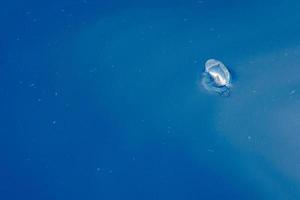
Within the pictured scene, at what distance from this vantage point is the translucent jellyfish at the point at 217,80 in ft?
3.05

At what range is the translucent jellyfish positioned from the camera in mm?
929

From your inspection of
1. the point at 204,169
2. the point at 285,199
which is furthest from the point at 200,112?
the point at 285,199

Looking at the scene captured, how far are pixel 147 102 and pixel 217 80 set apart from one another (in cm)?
14

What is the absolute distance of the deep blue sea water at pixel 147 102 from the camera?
842 mm

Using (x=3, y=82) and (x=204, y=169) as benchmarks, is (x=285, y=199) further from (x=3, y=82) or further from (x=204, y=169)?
(x=3, y=82)

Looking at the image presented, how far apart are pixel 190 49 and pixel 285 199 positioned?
0.33 metres

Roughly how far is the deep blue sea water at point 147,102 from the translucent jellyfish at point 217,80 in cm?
1

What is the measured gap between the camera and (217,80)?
928 millimetres

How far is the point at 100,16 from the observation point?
3.17 feet

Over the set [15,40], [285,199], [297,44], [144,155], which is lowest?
[285,199]

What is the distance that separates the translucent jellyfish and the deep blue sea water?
0.01m

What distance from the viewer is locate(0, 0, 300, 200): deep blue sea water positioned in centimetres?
84

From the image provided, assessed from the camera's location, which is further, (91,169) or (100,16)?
(100,16)

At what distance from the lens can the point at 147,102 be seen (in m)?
0.92
